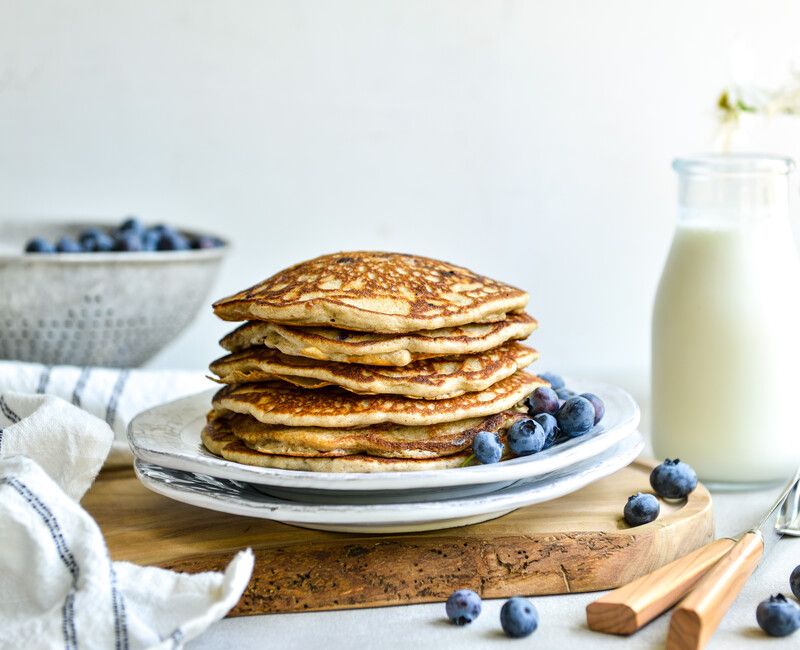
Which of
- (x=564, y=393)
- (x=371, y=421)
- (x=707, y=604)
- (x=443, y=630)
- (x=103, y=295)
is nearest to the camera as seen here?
(x=707, y=604)

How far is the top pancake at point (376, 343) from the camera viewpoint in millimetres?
1199

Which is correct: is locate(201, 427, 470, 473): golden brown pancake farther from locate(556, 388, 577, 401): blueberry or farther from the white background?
the white background

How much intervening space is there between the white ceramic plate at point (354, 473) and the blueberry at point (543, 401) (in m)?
0.06

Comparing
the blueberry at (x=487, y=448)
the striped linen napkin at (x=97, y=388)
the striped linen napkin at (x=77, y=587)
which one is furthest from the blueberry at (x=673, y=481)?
the striped linen napkin at (x=97, y=388)

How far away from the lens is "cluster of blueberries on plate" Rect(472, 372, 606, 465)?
1.21 meters

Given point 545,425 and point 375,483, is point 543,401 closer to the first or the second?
point 545,425

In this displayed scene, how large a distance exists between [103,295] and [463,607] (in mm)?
1121

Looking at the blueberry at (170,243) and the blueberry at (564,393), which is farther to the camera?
the blueberry at (170,243)

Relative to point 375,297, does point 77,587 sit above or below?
below

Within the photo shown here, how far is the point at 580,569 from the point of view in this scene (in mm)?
1188

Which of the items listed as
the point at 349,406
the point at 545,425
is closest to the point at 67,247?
the point at 349,406

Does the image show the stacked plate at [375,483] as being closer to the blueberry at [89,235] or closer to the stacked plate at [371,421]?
the stacked plate at [371,421]

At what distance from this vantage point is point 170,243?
2096 millimetres

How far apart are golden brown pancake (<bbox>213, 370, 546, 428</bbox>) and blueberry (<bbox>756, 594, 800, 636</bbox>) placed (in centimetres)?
38
